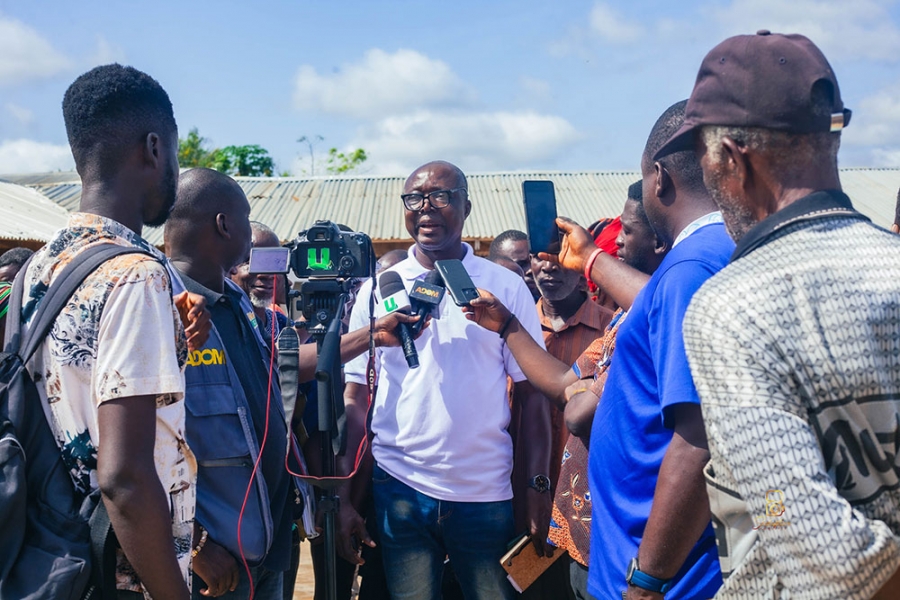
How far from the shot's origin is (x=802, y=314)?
133cm

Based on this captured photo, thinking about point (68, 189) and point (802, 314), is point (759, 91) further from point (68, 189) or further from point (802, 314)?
point (68, 189)

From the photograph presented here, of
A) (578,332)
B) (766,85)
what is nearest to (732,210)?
(766,85)

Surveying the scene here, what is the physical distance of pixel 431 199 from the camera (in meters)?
3.82

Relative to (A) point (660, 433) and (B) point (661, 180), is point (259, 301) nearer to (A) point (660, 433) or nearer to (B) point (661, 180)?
(B) point (661, 180)

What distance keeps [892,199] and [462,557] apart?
18.4 m

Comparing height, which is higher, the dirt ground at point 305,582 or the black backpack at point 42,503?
the black backpack at point 42,503

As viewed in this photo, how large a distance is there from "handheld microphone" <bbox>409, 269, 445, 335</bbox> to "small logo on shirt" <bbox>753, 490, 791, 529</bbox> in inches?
82.4

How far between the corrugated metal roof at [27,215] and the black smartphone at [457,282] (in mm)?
9787

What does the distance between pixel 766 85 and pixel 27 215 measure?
52.4ft

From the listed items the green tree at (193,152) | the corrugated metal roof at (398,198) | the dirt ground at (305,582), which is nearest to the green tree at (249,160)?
the green tree at (193,152)

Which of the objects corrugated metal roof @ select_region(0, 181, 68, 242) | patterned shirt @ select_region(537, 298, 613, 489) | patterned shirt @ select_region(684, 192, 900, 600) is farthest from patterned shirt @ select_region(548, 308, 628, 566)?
corrugated metal roof @ select_region(0, 181, 68, 242)

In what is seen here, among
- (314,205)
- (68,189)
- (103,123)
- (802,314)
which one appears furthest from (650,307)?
(68,189)

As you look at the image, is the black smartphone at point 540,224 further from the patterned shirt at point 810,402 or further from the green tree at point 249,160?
the green tree at point 249,160

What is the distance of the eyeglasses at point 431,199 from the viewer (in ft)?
12.5
